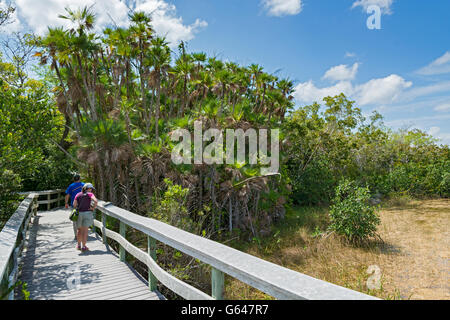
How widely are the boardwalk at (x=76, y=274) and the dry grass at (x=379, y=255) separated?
336 cm

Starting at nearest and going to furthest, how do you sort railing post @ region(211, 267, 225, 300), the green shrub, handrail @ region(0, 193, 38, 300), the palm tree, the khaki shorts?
railing post @ region(211, 267, 225, 300) → handrail @ region(0, 193, 38, 300) → the khaki shorts → the green shrub → the palm tree

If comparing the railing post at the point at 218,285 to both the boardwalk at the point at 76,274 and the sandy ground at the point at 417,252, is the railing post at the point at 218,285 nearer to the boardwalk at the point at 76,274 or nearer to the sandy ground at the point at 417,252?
the boardwalk at the point at 76,274

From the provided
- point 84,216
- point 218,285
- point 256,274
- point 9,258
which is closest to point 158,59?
point 84,216

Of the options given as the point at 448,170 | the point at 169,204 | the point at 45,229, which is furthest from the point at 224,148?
the point at 448,170

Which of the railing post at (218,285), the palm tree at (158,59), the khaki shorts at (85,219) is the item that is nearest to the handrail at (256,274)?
the railing post at (218,285)

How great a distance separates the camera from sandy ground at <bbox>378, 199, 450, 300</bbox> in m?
7.86

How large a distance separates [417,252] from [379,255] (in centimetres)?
174

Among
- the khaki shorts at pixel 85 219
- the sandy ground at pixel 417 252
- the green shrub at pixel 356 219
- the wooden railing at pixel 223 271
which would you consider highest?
the wooden railing at pixel 223 271

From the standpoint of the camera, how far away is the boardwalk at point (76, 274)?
4172 mm

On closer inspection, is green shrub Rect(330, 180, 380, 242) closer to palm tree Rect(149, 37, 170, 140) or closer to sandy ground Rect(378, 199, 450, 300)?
sandy ground Rect(378, 199, 450, 300)

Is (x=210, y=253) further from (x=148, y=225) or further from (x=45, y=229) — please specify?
(x=45, y=229)

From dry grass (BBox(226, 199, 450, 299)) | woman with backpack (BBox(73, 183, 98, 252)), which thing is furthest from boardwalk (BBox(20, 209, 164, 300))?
dry grass (BBox(226, 199, 450, 299))

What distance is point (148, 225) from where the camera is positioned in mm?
4426
